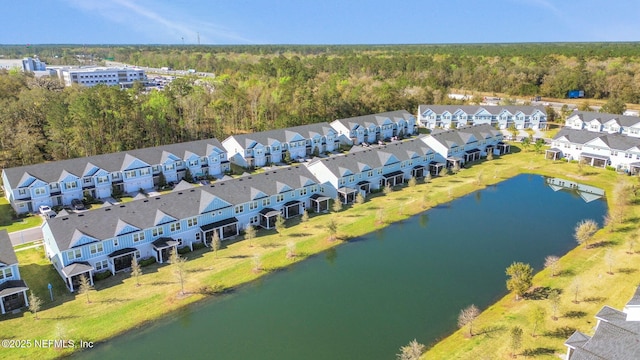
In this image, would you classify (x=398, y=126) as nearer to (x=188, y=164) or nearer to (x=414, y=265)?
(x=188, y=164)

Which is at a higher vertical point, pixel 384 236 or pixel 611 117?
pixel 611 117

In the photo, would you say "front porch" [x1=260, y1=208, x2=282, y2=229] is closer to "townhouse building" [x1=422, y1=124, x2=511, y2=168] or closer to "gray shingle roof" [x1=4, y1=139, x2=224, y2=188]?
"gray shingle roof" [x1=4, y1=139, x2=224, y2=188]

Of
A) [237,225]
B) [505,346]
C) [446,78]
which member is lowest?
[505,346]

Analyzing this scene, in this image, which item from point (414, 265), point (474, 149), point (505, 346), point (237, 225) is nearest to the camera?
point (505, 346)

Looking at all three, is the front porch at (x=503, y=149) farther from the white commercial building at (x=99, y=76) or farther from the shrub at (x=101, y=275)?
the white commercial building at (x=99, y=76)

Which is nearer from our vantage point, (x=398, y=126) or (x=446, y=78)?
(x=398, y=126)

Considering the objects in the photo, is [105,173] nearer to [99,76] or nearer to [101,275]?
[101,275]

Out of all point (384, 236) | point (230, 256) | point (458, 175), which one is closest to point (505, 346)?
point (384, 236)
